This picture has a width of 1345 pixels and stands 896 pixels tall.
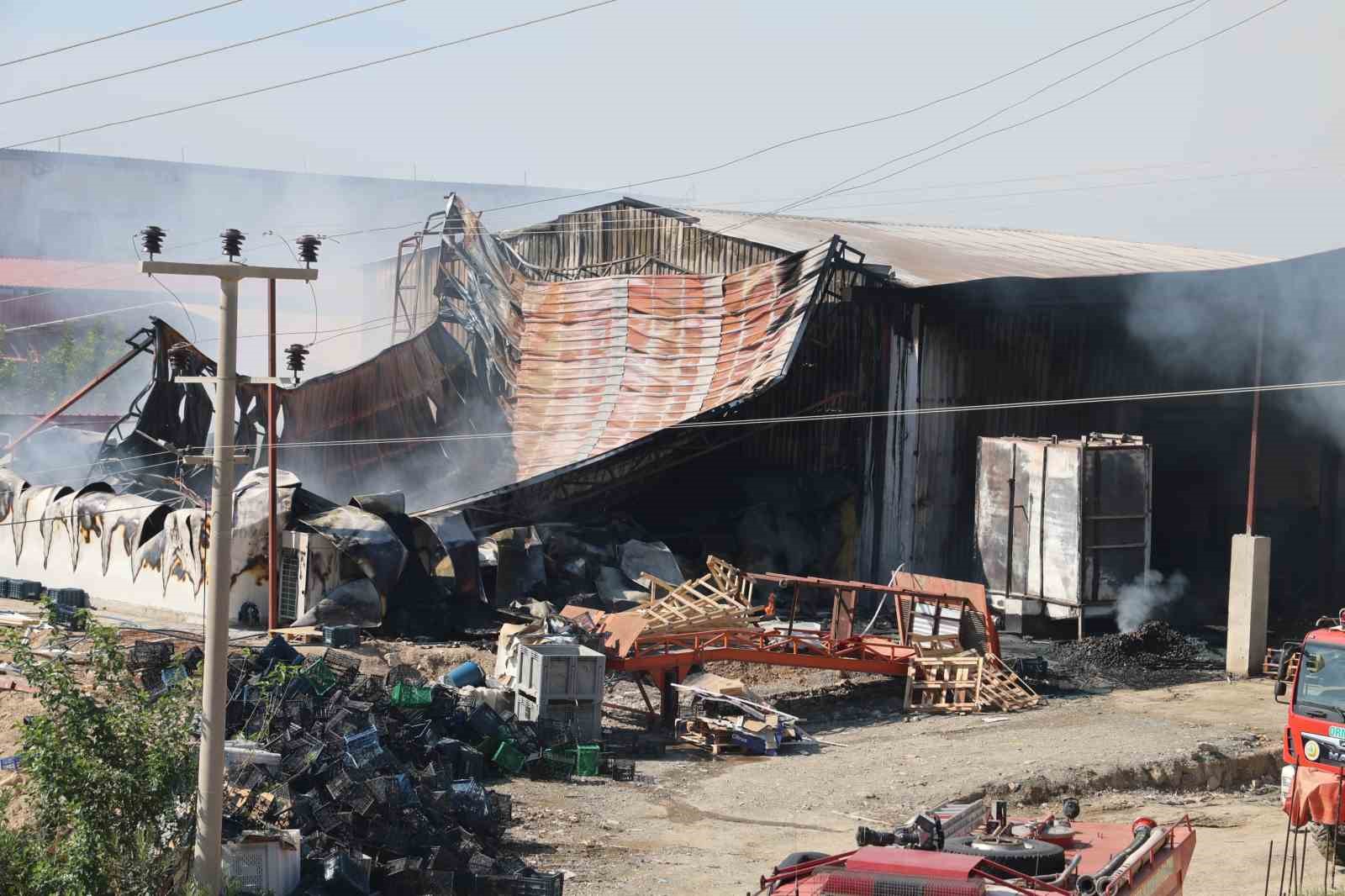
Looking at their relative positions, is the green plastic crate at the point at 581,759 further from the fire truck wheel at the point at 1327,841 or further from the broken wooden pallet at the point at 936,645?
the fire truck wheel at the point at 1327,841

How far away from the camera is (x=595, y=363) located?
99.6 feet

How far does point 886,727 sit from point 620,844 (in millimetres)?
6520

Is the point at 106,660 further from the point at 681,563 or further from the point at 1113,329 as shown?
the point at 1113,329

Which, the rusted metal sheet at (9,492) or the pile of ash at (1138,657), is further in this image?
the rusted metal sheet at (9,492)

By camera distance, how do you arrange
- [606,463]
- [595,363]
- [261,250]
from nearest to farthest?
[606,463] < [595,363] < [261,250]

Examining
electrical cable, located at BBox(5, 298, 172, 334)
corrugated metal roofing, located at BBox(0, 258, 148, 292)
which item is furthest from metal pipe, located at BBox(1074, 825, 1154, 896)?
corrugated metal roofing, located at BBox(0, 258, 148, 292)

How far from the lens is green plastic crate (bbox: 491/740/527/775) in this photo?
55.9 ft

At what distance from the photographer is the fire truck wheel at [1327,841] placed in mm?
13055

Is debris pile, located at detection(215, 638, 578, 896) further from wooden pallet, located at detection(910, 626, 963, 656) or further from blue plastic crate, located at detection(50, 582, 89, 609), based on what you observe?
blue plastic crate, located at detection(50, 582, 89, 609)

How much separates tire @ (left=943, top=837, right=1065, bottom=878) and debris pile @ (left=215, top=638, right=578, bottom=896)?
14.1ft

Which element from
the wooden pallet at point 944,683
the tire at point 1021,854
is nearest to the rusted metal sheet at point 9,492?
the wooden pallet at point 944,683

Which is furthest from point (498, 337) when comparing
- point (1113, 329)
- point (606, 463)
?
point (1113, 329)

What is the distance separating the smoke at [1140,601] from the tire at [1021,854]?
17394 mm

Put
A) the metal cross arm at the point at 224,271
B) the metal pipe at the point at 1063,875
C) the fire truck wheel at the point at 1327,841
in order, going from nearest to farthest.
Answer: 1. the metal pipe at the point at 1063,875
2. the metal cross arm at the point at 224,271
3. the fire truck wheel at the point at 1327,841
